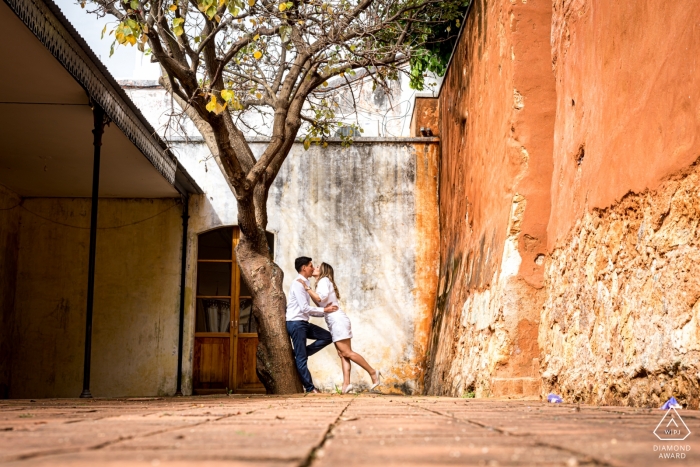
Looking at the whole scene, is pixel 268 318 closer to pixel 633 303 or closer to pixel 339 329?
pixel 339 329

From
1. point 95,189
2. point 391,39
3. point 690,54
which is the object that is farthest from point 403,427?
→ point 391,39

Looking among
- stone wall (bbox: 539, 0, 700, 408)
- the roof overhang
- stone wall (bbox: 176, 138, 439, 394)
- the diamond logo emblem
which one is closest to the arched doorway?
stone wall (bbox: 176, 138, 439, 394)

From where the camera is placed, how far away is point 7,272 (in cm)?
1143

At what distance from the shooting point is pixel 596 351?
4.66 meters

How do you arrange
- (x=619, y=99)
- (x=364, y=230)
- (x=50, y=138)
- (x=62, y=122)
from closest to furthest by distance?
1. (x=619, y=99)
2. (x=62, y=122)
3. (x=50, y=138)
4. (x=364, y=230)

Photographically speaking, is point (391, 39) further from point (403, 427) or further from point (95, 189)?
point (403, 427)

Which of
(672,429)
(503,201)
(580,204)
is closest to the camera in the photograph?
(672,429)

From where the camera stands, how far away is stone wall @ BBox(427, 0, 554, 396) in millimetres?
6312

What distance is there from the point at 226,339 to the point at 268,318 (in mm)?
3290

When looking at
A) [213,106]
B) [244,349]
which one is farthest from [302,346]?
[213,106]

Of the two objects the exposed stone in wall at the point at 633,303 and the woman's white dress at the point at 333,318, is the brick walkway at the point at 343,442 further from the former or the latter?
the woman's white dress at the point at 333,318

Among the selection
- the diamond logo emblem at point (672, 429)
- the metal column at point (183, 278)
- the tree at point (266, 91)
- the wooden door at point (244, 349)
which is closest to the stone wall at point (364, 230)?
the metal column at point (183, 278)

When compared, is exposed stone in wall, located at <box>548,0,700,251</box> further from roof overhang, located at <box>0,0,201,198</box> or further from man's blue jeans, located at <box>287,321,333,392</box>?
roof overhang, located at <box>0,0,201,198</box>

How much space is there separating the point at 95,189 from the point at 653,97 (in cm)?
568
